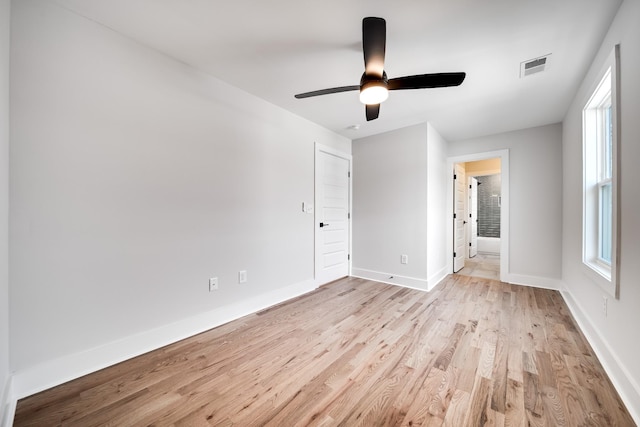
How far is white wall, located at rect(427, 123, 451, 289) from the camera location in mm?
3605

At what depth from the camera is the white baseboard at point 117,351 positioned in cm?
151

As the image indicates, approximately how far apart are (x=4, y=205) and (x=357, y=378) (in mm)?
2359

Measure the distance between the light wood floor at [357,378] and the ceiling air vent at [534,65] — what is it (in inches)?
95.0

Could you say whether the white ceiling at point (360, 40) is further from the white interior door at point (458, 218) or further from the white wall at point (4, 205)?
the white interior door at point (458, 218)

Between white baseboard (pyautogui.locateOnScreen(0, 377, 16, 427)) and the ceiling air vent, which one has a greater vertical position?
the ceiling air vent

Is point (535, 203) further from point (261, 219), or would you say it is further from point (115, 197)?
A: point (115, 197)

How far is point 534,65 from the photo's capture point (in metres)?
2.17

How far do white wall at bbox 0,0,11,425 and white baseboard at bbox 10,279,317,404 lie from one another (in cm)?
13

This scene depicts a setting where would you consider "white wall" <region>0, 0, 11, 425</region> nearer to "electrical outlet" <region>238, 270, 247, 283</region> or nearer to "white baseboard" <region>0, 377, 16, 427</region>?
"white baseboard" <region>0, 377, 16, 427</region>

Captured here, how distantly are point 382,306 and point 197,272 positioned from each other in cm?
207

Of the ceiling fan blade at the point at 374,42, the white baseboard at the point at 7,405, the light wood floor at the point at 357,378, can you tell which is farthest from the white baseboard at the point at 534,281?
the white baseboard at the point at 7,405

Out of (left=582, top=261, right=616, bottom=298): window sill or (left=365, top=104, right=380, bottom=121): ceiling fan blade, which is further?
(left=365, top=104, right=380, bottom=121): ceiling fan blade

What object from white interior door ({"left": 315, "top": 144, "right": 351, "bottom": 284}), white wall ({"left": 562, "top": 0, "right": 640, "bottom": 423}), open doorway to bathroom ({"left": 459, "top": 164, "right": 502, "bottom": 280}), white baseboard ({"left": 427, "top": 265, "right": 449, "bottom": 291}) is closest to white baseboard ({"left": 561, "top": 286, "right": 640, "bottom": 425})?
white wall ({"left": 562, "top": 0, "right": 640, "bottom": 423})

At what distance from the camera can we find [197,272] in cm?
228
